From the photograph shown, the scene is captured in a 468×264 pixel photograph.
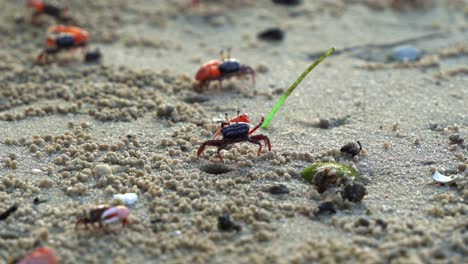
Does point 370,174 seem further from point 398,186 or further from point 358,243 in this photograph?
point 358,243

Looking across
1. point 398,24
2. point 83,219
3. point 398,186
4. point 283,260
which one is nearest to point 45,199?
point 83,219

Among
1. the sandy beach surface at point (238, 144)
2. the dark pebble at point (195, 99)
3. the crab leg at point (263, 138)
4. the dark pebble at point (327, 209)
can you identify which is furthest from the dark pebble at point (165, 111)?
the dark pebble at point (327, 209)

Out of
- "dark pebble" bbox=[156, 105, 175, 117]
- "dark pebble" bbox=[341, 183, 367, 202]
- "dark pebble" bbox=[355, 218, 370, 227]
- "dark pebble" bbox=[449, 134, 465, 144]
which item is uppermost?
"dark pebble" bbox=[449, 134, 465, 144]

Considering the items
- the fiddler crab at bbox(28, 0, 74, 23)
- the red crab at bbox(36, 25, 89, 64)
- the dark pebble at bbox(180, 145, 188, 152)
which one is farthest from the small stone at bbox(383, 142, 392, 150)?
the fiddler crab at bbox(28, 0, 74, 23)

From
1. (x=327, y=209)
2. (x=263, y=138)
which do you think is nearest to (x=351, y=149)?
(x=263, y=138)

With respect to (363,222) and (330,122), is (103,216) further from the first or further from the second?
(330,122)

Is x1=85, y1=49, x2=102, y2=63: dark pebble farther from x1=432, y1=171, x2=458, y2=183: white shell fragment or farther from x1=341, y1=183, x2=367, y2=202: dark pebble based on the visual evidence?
x1=432, y1=171, x2=458, y2=183: white shell fragment

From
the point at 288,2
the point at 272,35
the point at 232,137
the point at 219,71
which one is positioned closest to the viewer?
the point at 232,137
